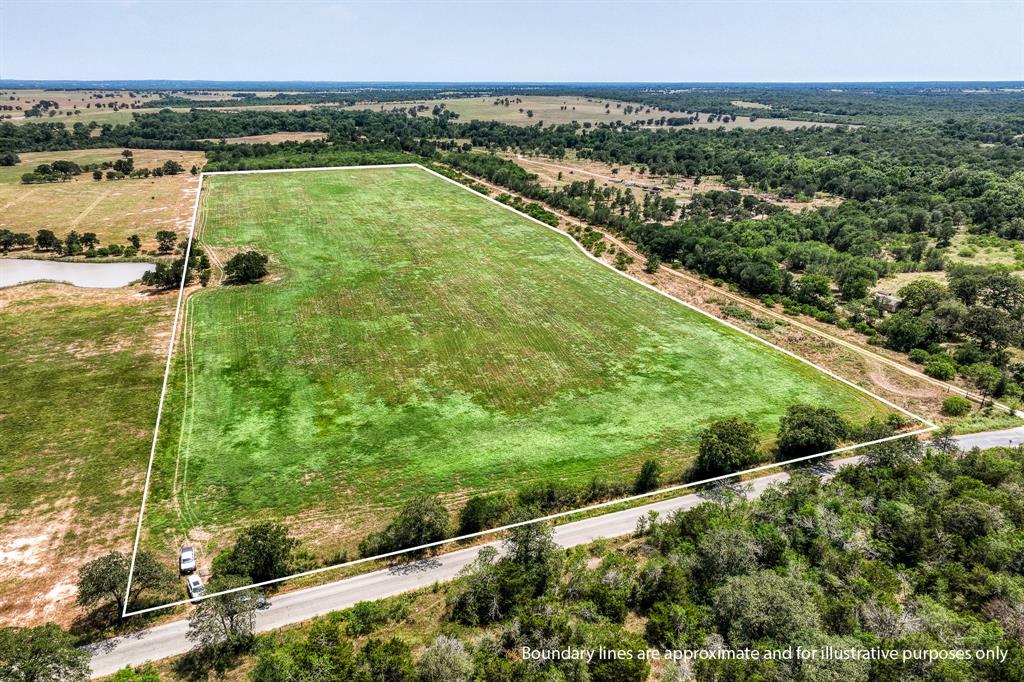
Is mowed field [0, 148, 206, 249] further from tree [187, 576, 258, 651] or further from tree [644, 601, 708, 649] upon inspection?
tree [644, 601, 708, 649]

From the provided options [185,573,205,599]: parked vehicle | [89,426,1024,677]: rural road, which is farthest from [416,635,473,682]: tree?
Result: [185,573,205,599]: parked vehicle

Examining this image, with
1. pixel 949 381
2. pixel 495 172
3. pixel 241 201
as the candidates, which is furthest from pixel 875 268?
pixel 241 201

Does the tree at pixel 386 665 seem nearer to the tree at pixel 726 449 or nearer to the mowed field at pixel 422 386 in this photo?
the mowed field at pixel 422 386

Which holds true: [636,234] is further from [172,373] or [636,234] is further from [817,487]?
[172,373]

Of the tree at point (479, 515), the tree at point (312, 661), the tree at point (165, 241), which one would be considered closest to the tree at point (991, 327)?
the tree at point (479, 515)

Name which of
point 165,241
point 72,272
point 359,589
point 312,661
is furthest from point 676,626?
point 72,272

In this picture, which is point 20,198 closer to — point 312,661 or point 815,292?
Result: point 312,661
